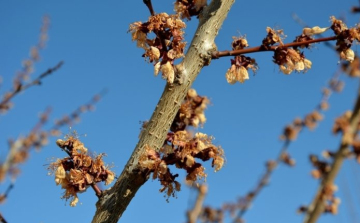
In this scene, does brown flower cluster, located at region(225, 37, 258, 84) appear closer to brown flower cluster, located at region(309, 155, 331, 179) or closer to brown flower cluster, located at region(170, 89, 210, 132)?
brown flower cluster, located at region(170, 89, 210, 132)

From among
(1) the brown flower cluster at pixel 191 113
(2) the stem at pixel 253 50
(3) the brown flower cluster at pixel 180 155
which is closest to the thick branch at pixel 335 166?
(3) the brown flower cluster at pixel 180 155

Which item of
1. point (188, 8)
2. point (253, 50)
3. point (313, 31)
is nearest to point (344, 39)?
point (313, 31)

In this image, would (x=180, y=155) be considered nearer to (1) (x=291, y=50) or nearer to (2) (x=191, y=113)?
(2) (x=191, y=113)

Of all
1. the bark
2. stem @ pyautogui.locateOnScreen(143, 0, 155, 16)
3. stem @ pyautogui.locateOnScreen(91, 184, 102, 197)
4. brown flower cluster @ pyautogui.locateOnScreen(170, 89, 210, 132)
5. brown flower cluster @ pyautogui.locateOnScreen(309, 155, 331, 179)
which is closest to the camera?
brown flower cluster @ pyautogui.locateOnScreen(309, 155, 331, 179)

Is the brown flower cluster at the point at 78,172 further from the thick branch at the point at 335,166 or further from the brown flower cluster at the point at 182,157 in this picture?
the thick branch at the point at 335,166

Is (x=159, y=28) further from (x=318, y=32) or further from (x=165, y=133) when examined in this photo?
(x=318, y=32)

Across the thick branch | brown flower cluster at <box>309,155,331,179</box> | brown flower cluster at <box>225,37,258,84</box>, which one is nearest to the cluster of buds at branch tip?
brown flower cluster at <box>225,37,258,84</box>
